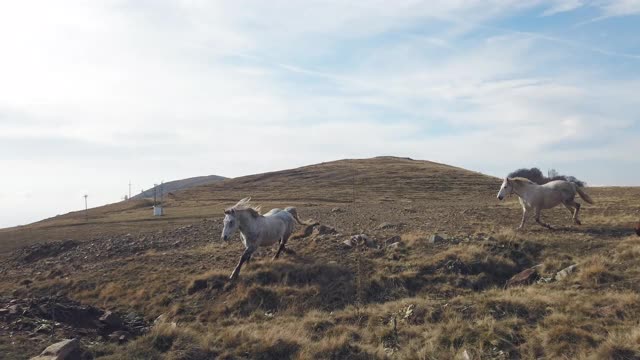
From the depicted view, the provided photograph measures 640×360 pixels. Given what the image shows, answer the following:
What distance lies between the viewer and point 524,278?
42.5 feet

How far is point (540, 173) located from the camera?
5616cm

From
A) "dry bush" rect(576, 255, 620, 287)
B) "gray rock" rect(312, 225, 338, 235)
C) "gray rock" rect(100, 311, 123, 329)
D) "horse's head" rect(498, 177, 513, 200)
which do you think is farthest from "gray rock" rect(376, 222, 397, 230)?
"gray rock" rect(100, 311, 123, 329)

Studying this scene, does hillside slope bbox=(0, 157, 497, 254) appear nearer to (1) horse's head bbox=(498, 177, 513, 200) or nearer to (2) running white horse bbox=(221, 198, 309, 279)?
(1) horse's head bbox=(498, 177, 513, 200)

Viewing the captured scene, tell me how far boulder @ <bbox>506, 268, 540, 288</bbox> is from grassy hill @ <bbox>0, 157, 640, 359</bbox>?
0.10 m

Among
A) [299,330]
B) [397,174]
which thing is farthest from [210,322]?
[397,174]

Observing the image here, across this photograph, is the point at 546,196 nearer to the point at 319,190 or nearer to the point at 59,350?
the point at 59,350

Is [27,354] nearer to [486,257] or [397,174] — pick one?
[486,257]

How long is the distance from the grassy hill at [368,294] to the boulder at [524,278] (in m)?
0.10

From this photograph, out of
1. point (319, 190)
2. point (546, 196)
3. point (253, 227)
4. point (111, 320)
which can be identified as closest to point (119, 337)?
point (111, 320)

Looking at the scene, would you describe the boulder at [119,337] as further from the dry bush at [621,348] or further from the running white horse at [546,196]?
the running white horse at [546,196]

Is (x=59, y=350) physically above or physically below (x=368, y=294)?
above

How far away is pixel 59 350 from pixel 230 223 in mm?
7291

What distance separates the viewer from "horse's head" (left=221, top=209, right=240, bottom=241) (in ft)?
51.0

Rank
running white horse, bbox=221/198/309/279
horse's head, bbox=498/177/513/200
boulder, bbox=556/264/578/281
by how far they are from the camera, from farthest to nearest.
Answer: horse's head, bbox=498/177/513/200
running white horse, bbox=221/198/309/279
boulder, bbox=556/264/578/281
